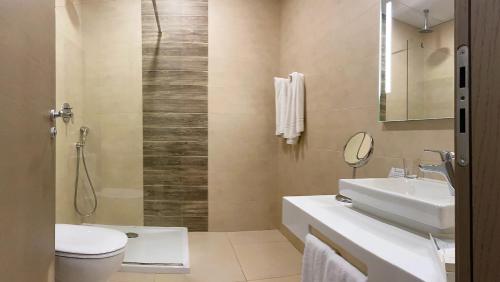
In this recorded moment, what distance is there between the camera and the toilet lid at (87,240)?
61.9 inches

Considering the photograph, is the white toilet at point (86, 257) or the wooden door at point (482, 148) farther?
the white toilet at point (86, 257)

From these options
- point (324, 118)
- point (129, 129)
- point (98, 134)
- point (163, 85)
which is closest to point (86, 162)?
point (98, 134)

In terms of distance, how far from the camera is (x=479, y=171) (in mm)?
388

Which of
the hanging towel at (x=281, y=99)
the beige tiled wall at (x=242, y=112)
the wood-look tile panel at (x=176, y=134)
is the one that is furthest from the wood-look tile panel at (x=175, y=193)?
the hanging towel at (x=281, y=99)

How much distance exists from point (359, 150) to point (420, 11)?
2.41ft

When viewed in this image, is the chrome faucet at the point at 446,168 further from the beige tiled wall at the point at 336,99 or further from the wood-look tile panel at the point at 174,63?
the wood-look tile panel at the point at 174,63

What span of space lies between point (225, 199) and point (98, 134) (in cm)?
136

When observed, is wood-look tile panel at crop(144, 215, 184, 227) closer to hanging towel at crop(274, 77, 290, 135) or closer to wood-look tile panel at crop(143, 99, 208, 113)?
wood-look tile panel at crop(143, 99, 208, 113)

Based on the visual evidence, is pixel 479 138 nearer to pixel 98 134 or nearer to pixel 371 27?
pixel 371 27

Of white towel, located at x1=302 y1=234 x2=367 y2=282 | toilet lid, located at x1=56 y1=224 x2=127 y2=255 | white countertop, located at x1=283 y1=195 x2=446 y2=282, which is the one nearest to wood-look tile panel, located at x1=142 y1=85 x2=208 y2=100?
toilet lid, located at x1=56 y1=224 x2=127 y2=255

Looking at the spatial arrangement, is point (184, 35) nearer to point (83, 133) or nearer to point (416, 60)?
point (83, 133)

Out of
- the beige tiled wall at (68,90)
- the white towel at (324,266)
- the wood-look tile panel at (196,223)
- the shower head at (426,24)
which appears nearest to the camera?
the white towel at (324,266)

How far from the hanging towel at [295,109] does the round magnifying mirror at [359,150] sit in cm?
89

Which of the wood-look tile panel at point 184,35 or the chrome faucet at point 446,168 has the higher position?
the wood-look tile panel at point 184,35
